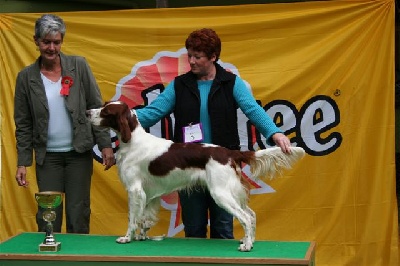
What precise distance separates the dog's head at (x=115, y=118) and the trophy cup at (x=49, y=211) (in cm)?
45

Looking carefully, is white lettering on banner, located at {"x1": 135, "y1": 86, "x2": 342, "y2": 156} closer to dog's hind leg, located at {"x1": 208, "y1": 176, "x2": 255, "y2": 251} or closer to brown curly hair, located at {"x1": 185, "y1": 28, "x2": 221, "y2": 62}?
brown curly hair, located at {"x1": 185, "y1": 28, "x2": 221, "y2": 62}

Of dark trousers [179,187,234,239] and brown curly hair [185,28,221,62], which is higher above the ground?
brown curly hair [185,28,221,62]

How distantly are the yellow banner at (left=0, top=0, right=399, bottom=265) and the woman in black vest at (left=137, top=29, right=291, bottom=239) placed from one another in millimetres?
1541

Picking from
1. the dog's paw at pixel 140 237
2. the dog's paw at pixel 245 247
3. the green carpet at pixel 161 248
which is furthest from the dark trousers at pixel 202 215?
the dog's paw at pixel 245 247

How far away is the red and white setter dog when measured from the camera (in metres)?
4.40

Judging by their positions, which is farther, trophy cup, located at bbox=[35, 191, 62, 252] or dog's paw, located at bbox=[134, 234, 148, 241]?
dog's paw, located at bbox=[134, 234, 148, 241]

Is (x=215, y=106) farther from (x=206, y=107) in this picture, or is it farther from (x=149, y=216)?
(x=149, y=216)

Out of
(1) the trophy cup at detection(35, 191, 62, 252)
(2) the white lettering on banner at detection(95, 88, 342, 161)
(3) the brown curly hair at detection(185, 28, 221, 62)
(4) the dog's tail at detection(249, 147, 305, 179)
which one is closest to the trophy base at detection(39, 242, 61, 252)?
(1) the trophy cup at detection(35, 191, 62, 252)

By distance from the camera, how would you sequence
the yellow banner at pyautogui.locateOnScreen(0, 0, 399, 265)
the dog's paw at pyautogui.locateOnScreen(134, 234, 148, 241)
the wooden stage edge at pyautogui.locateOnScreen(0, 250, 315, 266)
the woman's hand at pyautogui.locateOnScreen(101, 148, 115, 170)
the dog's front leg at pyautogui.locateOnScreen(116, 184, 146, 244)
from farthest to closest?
the yellow banner at pyautogui.locateOnScreen(0, 0, 399, 265), the woman's hand at pyautogui.locateOnScreen(101, 148, 115, 170), the dog's paw at pyautogui.locateOnScreen(134, 234, 148, 241), the dog's front leg at pyautogui.locateOnScreen(116, 184, 146, 244), the wooden stage edge at pyautogui.locateOnScreen(0, 250, 315, 266)

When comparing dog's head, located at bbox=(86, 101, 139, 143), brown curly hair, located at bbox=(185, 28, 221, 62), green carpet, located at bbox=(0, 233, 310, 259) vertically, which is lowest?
green carpet, located at bbox=(0, 233, 310, 259)

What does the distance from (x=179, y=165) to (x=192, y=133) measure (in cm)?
22

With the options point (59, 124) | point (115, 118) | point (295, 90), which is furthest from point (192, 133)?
point (295, 90)

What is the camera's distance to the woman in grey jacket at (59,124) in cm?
498

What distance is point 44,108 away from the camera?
16.3ft
